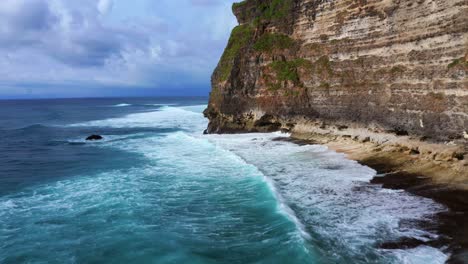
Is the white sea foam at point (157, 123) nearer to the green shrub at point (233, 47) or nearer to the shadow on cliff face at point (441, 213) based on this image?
the green shrub at point (233, 47)

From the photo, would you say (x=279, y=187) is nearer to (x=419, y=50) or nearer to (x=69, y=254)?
(x=69, y=254)

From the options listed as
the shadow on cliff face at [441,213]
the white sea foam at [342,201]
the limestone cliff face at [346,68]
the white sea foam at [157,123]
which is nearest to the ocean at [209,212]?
the white sea foam at [342,201]

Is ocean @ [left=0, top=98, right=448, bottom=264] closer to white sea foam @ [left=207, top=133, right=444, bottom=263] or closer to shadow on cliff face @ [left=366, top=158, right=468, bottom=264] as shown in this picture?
white sea foam @ [left=207, top=133, right=444, bottom=263]

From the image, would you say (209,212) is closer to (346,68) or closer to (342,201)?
(342,201)

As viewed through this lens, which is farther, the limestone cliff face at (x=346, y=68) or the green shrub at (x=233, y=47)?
the green shrub at (x=233, y=47)

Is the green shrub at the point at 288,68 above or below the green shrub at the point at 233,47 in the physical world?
below

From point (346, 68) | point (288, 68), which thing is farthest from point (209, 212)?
point (288, 68)
